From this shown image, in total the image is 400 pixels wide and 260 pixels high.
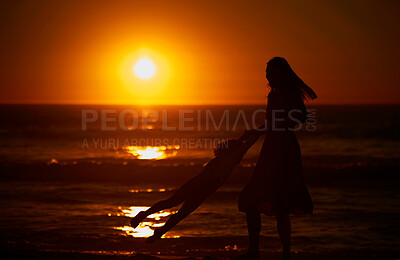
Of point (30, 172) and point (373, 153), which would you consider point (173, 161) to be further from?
point (373, 153)

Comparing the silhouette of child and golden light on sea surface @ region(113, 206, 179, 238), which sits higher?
the silhouette of child

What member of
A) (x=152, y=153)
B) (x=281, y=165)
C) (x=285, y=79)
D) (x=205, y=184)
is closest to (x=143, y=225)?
(x=205, y=184)

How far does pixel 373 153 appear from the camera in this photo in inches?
1195

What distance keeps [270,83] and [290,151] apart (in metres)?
0.68

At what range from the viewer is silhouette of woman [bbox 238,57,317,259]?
4.79 metres

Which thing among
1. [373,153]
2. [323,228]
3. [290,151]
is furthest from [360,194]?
[373,153]

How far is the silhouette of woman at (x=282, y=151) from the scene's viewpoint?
15.7 feet

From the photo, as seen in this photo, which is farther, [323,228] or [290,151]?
[323,228]

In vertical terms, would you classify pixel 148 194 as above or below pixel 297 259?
above

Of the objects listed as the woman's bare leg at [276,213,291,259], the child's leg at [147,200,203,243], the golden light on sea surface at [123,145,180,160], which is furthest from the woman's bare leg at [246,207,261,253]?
the golden light on sea surface at [123,145,180,160]

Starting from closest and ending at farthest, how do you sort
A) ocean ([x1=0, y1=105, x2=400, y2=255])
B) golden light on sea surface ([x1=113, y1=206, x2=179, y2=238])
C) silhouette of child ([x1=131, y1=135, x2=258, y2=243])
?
1. silhouette of child ([x1=131, y1=135, x2=258, y2=243])
2. ocean ([x1=0, y1=105, x2=400, y2=255])
3. golden light on sea surface ([x1=113, y1=206, x2=179, y2=238])

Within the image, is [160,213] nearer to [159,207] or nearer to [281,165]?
[159,207]

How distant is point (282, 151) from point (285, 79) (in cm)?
68

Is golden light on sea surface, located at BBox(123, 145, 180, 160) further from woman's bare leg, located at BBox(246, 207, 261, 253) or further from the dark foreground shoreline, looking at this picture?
woman's bare leg, located at BBox(246, 207, 261, 253)
